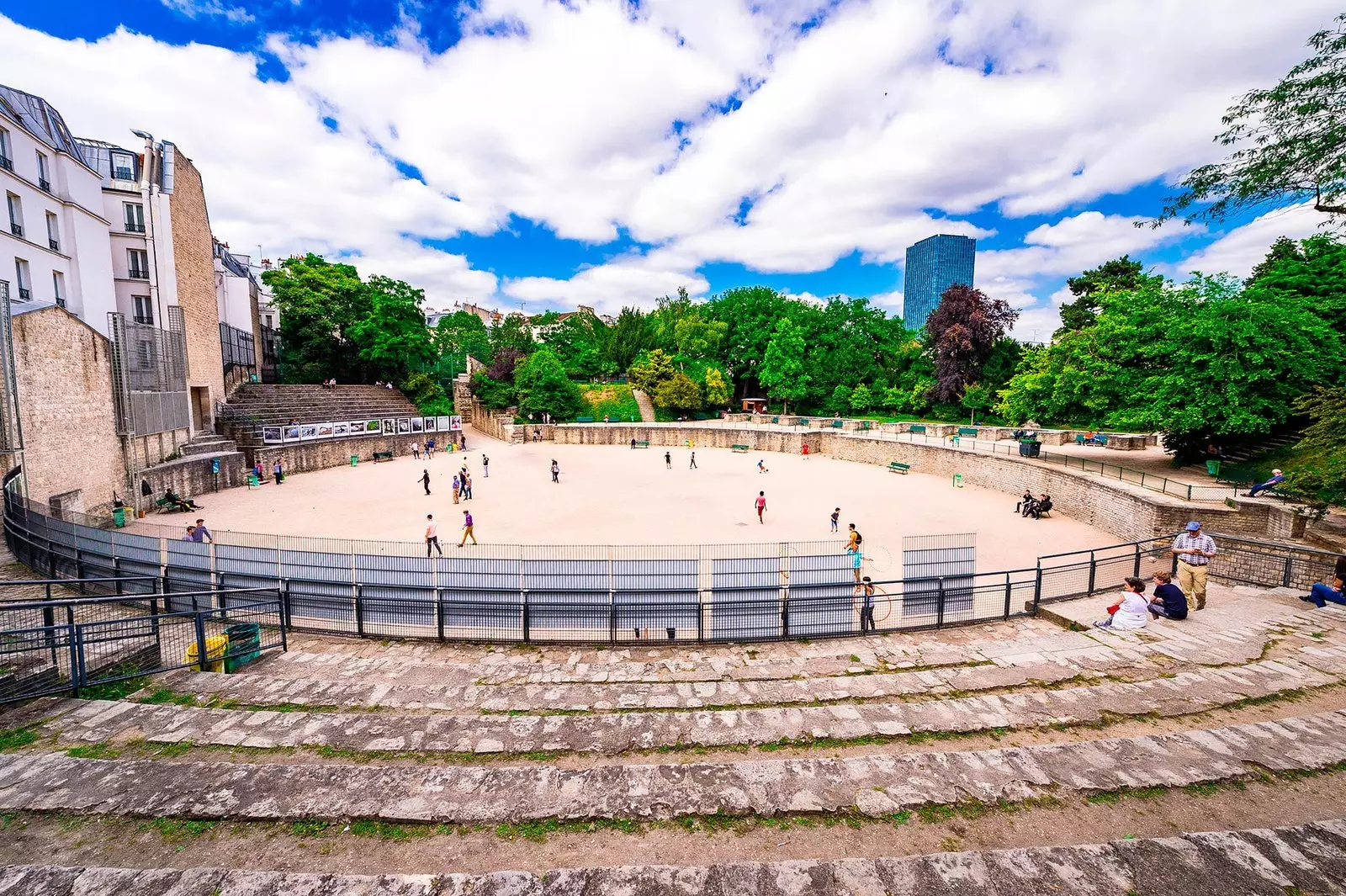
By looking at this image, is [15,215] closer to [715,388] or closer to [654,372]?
[654,372]

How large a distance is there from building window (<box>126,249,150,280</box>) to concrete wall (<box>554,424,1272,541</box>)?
25471 mm

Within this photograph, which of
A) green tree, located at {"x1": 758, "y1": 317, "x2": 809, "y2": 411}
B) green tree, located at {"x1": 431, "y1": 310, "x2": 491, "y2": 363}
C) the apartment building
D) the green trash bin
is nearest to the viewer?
the green trash bin

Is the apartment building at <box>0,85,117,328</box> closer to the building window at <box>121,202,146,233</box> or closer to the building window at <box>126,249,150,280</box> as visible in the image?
the building window at <box>121,202,146,233</box>

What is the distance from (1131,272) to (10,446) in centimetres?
6080

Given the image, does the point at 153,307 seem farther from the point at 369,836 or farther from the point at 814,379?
the point at 814,379

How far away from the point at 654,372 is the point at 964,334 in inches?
1050

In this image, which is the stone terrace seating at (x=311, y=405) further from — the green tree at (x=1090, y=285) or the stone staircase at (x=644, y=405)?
the green tree at (x=1090, y=285)

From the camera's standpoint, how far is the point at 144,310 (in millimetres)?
28891

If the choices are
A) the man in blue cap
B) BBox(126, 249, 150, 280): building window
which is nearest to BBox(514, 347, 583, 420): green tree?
BBox(126, 249, 150, 280): building window

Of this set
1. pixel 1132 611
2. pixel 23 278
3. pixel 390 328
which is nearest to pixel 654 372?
pixel 390 328

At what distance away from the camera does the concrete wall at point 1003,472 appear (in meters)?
15.0

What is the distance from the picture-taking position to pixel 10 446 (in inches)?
534

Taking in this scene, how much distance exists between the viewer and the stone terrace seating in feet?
112

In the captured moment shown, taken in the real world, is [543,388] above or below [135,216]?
below
